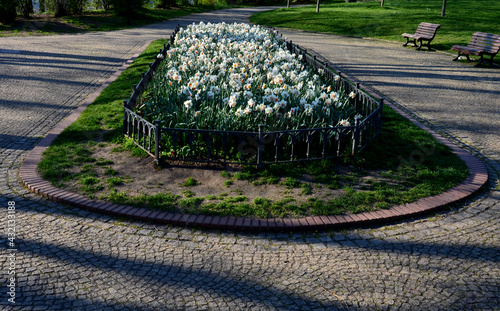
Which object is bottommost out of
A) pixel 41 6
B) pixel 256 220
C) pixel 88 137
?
pixel 256 220

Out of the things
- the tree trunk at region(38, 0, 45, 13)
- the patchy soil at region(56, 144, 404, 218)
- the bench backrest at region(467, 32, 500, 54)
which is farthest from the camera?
the tree trunk at region(38, 0, 45, 13)

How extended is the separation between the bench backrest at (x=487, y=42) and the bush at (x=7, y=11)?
1805 cm

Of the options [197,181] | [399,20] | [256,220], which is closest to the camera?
[256,220]

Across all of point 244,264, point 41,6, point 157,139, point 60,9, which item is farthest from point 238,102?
point 41,6

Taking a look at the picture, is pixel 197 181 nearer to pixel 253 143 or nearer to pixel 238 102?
pixel 253 143

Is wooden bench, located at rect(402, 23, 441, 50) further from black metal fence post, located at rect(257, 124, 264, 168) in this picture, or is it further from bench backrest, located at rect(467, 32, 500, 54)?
black metal fence post, located at rect(257, 124, 264, 168)

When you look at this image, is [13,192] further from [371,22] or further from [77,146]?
[371,22]

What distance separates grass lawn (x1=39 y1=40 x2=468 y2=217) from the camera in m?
5.36

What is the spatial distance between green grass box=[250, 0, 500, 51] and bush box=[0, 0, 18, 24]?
1178cm

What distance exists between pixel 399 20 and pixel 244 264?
68.6ft

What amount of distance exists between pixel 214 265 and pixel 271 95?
3428mm

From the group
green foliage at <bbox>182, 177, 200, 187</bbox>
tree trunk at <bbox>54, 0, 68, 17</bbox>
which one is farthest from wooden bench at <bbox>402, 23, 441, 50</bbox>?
tree trunk at <bbox>54, 0, 68, 17</bbox>

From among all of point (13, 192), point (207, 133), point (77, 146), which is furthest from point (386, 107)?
point (13, 192)

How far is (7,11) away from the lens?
1986cm
